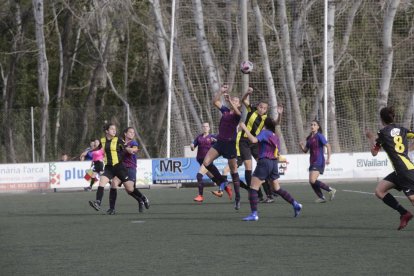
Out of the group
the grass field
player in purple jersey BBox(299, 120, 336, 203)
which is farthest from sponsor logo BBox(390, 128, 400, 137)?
player in purple jersey BBox(299, 120, 336, 203)

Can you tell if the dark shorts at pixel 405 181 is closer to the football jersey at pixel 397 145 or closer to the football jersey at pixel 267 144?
the football jersey at pixel 397 145

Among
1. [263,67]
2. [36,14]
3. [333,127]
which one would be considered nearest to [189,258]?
[333,127]

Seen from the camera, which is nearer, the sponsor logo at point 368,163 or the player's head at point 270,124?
Answer: the player's head at point 270,124

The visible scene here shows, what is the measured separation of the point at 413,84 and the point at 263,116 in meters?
18.9

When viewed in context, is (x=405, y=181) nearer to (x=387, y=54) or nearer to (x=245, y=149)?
(x=245, y=149)

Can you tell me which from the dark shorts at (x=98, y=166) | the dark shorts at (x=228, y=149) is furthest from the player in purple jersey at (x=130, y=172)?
the dark shorts at (x=98, y=166)

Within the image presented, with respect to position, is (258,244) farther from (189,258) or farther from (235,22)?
→ (235,22)

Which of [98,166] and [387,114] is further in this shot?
[98,166]

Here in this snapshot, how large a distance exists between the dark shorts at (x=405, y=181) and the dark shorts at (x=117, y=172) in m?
6.17

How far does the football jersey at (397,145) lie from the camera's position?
12797 millimetres

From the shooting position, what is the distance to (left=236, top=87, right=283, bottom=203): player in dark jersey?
51.8 feet

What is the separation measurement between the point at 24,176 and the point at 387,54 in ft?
44.5

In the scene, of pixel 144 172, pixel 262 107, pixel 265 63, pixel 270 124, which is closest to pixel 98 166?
pixel 144 172

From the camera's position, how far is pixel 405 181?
A: 12.8 metres
